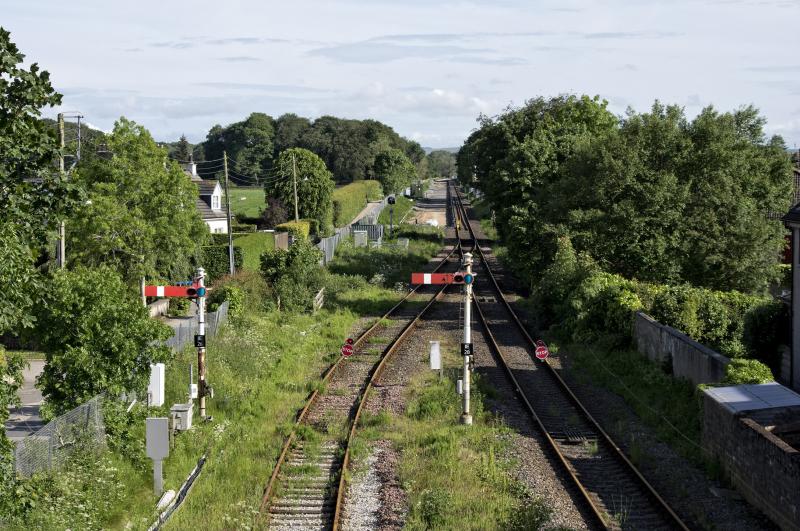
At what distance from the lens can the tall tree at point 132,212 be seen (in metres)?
28.5

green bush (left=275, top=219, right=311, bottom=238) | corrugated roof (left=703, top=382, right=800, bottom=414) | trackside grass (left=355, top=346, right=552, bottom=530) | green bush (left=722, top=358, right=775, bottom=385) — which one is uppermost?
green bush (left=275, top=219, right=311, bottom=238)

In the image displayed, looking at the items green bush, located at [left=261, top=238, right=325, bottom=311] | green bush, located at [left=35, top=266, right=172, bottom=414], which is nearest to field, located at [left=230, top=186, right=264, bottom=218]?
green bush, located at [left=261, top=238, right=325, bottom=311]

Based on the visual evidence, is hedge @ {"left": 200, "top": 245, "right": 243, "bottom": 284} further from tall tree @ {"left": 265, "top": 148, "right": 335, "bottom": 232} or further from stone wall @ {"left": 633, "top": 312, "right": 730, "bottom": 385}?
stone wall @ {"left": 633, "top": 312, "right": 730, "bottom": 385}

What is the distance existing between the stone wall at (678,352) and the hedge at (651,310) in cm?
60

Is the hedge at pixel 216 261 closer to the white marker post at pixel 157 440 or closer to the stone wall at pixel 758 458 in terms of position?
the white marker post at pixel 157 440

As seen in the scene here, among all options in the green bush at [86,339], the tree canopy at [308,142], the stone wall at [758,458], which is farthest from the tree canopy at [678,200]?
the tree canopy at [308,142]

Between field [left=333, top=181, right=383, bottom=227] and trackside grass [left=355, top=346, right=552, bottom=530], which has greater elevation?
field [left=333, top=181, right=383, bottom=227]

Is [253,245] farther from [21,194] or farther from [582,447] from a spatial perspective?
[21,194]

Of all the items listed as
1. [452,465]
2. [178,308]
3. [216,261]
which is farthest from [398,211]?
[452,465]

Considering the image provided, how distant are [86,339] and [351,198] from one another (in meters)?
70.1

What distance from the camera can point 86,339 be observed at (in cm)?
1523

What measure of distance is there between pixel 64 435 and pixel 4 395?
13.1ft

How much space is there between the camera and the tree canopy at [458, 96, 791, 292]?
2909 cm

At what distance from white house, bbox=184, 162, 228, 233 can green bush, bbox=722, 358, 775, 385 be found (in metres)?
43.5
